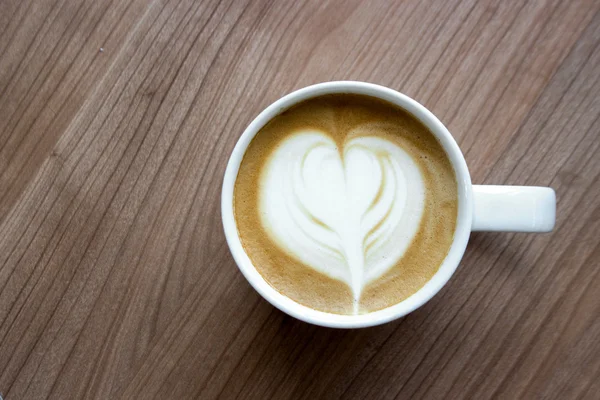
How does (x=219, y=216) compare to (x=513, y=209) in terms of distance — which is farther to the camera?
(x=219, y=216)

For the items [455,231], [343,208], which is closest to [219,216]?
[343,208]

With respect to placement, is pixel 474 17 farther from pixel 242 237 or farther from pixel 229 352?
pixel 229 352

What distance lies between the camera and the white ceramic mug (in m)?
0.64

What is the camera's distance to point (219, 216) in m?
0.75

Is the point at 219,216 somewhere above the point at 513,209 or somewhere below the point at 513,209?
below

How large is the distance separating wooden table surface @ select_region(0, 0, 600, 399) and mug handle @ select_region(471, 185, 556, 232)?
110 millimetres

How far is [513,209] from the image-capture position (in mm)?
639

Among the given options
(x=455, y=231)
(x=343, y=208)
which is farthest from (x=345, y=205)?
(x=455, y=231)

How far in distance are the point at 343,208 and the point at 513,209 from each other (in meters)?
0.21

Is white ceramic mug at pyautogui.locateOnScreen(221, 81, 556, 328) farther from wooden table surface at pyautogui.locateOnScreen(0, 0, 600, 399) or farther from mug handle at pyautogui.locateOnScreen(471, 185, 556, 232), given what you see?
wooden table surface at pyautogui.locateOnScreen(0, 0, 600, 399)

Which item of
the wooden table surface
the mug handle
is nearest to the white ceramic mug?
the mug handle

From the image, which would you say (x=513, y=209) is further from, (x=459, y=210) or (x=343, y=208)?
(x=343, y=208)

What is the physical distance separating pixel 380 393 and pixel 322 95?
1.42 ft

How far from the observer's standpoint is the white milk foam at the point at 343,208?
0.67 meters
